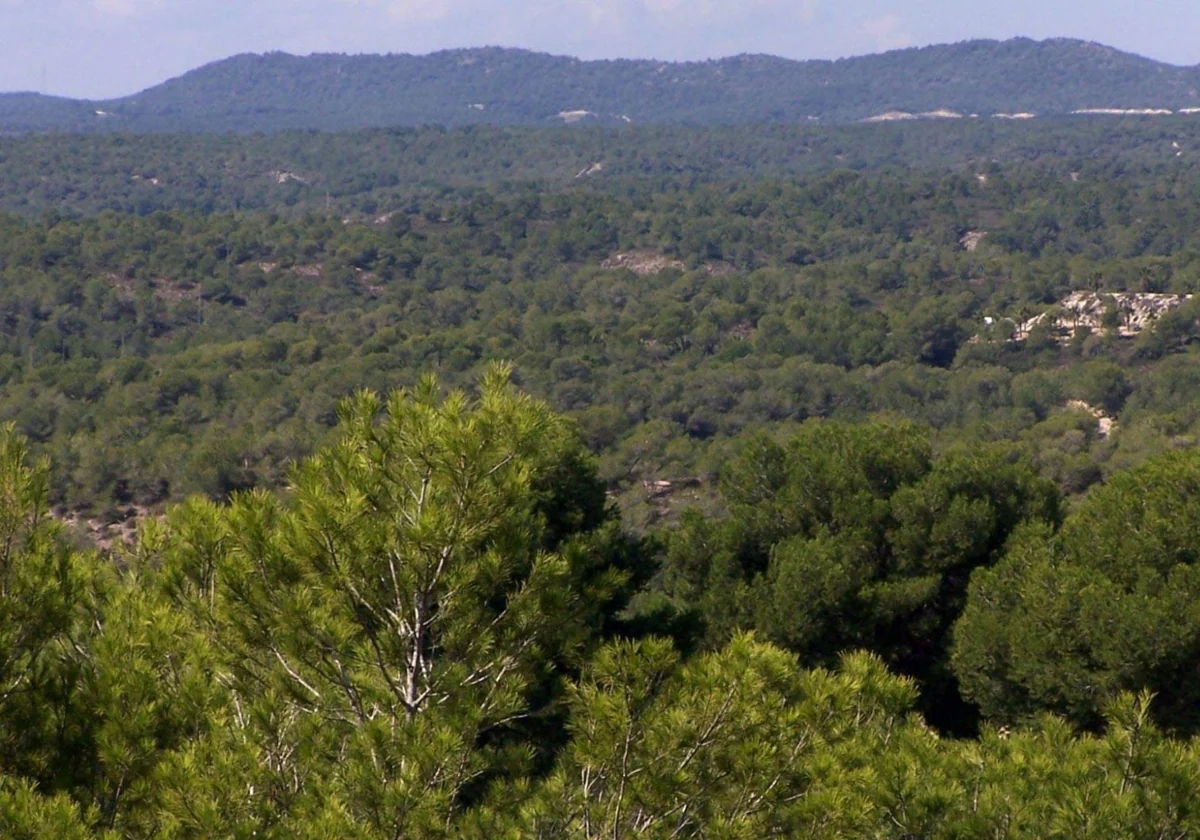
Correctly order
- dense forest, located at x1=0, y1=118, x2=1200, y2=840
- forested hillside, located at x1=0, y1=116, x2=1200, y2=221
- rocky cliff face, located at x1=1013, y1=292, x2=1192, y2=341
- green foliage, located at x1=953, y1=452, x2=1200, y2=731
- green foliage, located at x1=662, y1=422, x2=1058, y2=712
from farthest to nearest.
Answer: forested hillside, located at x1=0, y1=116, x2=1200, y2=221 < rocky cliff face, located at x1=1013, y1=292, x2=1192, y2=341 < green foliage, located at x1=662, y1=422, x2=1058, y2=712 < green foliage, located at x1=953, y1=452, x2=1200, y2=731 < dense forest, located at x1=0, y1=118, x2=1200, y2=840

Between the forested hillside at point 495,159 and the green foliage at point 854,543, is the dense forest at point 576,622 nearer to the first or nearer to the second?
the green foliage at point 854,543

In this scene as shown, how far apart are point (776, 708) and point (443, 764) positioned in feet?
4.09

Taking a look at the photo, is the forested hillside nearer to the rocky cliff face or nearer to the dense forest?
the rocky cliff face

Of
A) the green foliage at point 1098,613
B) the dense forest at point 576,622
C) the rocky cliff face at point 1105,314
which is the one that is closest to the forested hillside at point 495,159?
the rocky cliff face at point 1105,314

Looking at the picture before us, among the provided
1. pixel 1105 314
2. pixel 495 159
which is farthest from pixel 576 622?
pixel 495 159

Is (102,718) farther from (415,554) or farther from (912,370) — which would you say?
(912,370)

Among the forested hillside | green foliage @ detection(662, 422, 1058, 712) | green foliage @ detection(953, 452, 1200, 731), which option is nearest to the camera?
green foliage @ detection(953, 452, 1200, 731)

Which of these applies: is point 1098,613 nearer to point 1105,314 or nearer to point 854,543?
point 854,543

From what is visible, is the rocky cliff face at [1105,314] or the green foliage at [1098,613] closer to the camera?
the green foliage at [1098,613]

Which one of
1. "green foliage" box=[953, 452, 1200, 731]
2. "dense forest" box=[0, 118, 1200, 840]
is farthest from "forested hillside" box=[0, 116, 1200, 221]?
"green foliage" box=[953, 452, 1200, 731]

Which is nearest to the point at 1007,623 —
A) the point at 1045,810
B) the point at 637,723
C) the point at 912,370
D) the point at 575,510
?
the point at 575,510

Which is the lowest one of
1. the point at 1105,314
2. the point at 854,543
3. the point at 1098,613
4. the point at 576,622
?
the point at 1105,314

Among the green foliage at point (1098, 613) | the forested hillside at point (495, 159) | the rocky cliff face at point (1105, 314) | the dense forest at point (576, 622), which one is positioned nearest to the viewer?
the dense forest at point (576, 622)

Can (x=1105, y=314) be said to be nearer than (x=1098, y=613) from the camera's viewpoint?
No
